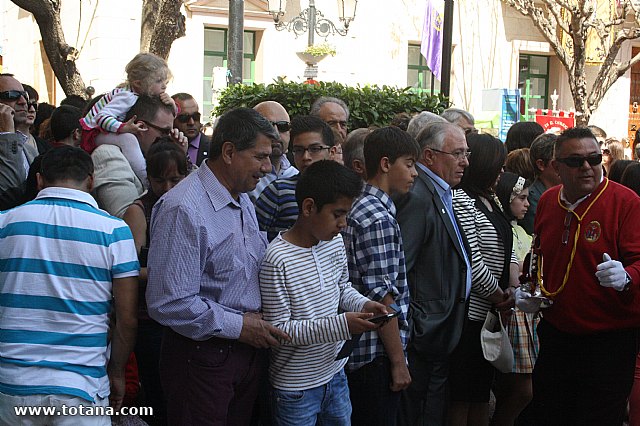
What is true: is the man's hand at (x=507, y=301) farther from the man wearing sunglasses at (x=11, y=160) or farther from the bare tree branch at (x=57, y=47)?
the bare tree branch at (x=57, y=47)

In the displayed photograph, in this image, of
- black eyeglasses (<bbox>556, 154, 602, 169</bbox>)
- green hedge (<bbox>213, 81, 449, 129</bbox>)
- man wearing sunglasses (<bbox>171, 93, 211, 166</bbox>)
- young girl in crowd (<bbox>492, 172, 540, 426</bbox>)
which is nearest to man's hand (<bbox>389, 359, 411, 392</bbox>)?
young girl in crowd (<bbox>492, 172, 540, 426</bbox>)

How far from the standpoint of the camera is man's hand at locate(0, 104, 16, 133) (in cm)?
554

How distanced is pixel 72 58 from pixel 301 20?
6.13 metres

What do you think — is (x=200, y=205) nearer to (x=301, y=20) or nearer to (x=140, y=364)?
(x=140, y=364)

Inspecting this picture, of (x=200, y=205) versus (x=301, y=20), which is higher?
(x=301, y=20)

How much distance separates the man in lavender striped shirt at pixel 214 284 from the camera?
3.65m

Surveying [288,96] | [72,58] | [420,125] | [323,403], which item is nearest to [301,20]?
[72,58]

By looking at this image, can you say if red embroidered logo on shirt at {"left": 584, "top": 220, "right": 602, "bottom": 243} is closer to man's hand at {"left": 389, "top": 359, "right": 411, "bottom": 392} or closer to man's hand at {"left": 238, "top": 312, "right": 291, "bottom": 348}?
man's hand at {"left": 389, "top": 359, "right": 411, "bottom": 392}

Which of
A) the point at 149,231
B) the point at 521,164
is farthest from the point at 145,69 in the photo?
the point at 521,164

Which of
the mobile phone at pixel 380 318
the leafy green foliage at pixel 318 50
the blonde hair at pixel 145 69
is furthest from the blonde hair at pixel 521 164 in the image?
the leafy green foliage at pixel 318 50

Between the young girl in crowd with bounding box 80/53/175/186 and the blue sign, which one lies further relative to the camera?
the blue sign

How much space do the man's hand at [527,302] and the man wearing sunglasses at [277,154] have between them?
1.57m

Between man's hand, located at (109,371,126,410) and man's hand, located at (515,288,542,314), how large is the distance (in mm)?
2415

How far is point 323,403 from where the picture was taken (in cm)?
417
